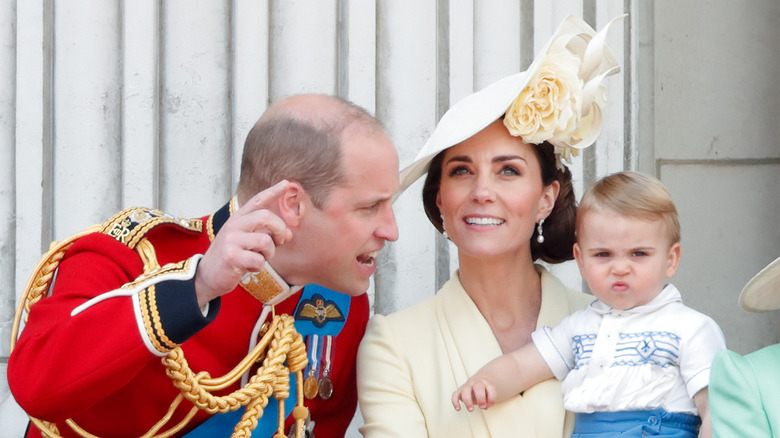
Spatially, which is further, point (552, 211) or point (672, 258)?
point (552, 211)

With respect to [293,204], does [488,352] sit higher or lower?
lower

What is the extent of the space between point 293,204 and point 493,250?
531mm

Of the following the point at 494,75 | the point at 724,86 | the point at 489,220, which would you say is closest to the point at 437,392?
the point at 489,220

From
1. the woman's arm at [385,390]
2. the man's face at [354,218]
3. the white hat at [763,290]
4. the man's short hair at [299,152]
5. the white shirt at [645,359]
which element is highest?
the man's short hair at [299,152]

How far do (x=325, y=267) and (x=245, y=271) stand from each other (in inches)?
16.9

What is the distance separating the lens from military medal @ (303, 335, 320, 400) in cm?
267

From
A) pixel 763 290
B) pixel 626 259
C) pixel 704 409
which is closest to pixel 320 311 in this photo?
pixel 626 259

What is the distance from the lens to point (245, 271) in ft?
6.98

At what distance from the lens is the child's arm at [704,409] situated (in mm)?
2299

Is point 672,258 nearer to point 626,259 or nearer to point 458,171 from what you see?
point 626,259

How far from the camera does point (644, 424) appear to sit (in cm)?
238

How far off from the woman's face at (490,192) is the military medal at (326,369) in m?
0.40

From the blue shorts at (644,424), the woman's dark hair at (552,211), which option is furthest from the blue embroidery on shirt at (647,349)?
the woman's dark hair at (552,211)

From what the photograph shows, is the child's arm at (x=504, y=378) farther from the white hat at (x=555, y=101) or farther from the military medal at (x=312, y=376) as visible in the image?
the white hat at (x=555, y=101)
